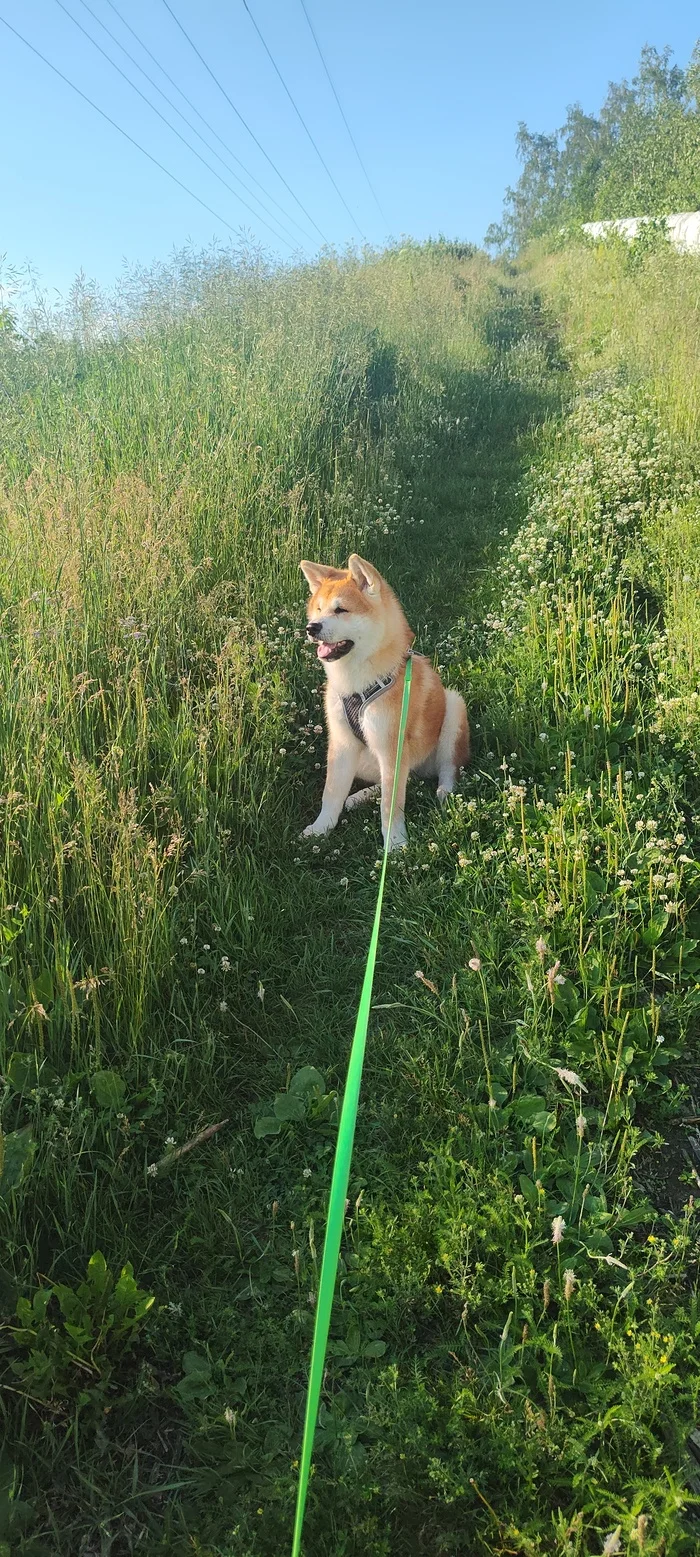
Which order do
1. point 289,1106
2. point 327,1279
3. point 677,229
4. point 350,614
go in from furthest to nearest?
1. point 677,229
2. point 350,614
3. point 289,1106
4. point 327,1279

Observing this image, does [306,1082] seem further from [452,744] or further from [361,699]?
[452,744]

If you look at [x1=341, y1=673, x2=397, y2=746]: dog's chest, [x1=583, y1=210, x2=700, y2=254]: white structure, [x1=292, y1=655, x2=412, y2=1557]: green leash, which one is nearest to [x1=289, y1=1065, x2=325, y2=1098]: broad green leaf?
[x1=292, y1=655, x2=412, y2=1557]: green leash

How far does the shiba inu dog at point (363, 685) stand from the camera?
11.7ft

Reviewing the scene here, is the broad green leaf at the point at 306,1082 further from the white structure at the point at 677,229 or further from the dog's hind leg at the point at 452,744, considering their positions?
the white structure at the point at 677,229

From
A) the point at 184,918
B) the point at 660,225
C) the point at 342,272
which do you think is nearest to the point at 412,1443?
the point at 184,918

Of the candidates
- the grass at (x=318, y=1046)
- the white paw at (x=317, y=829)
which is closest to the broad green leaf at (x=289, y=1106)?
the grass at (x=318, y=1046)

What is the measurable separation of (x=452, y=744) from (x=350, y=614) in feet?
2.96

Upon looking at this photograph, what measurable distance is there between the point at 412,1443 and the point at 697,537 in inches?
186

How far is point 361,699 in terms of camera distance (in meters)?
3.64

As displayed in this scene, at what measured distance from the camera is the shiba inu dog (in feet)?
11.7

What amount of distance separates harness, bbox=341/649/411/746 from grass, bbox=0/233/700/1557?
1.39 ft

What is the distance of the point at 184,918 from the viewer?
2.88 metres

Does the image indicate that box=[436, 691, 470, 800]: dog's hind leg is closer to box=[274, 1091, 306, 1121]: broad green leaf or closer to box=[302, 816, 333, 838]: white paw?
box=[302, 816, 333, 838]: white paw

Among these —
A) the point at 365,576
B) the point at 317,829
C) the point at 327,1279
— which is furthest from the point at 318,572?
the point at 327,1279
